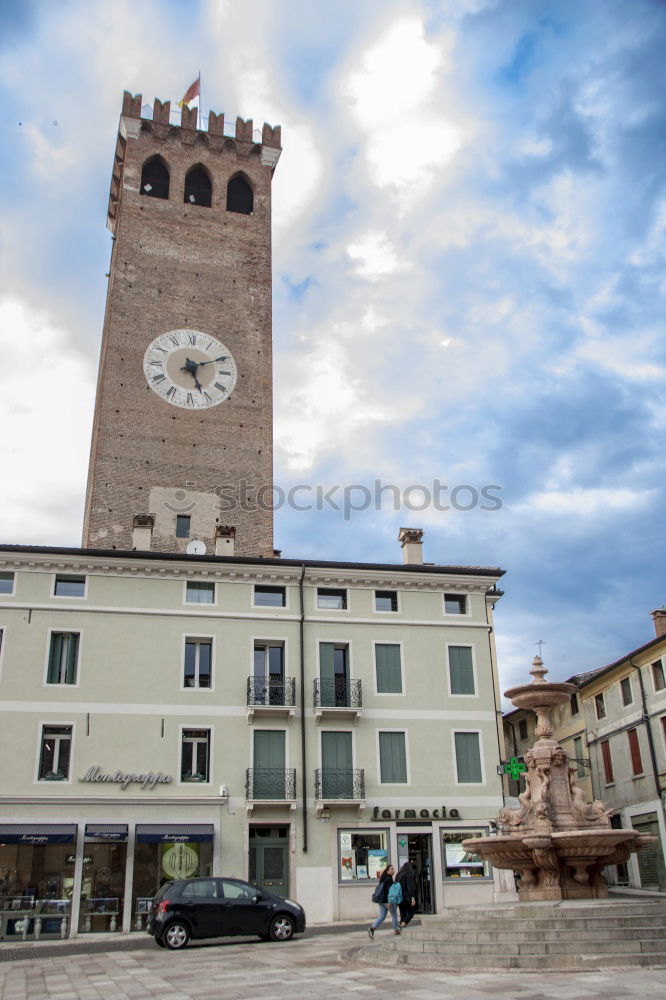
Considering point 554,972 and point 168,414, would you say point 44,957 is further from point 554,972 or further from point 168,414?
point 168,414

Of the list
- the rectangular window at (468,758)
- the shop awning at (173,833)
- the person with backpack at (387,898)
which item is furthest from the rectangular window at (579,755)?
the person with backpack at (387,898)

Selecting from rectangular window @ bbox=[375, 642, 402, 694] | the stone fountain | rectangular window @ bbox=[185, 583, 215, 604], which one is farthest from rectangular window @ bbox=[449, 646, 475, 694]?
the stone fountain

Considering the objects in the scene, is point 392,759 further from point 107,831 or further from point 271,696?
point 107,831

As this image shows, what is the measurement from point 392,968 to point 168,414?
31.4 metres

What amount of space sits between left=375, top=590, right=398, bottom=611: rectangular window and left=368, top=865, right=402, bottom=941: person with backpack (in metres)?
11.9

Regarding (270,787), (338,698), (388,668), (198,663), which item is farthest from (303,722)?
(198,663)

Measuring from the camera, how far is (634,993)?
11.1 m

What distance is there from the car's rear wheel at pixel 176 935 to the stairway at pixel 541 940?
5.59m

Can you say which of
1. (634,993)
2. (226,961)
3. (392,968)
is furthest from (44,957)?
(634,993)

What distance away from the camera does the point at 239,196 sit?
50375mm

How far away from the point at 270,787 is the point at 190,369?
73.0 feet

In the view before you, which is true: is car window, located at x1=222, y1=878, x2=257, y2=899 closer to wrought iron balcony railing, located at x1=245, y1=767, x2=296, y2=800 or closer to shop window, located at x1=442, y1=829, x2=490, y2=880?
wrought iron balcony railing, located at x1=245, y1=767, x2=296, y2=800

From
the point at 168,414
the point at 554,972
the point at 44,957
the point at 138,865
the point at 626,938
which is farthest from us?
the point at 168,414

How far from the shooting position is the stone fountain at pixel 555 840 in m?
17.0
